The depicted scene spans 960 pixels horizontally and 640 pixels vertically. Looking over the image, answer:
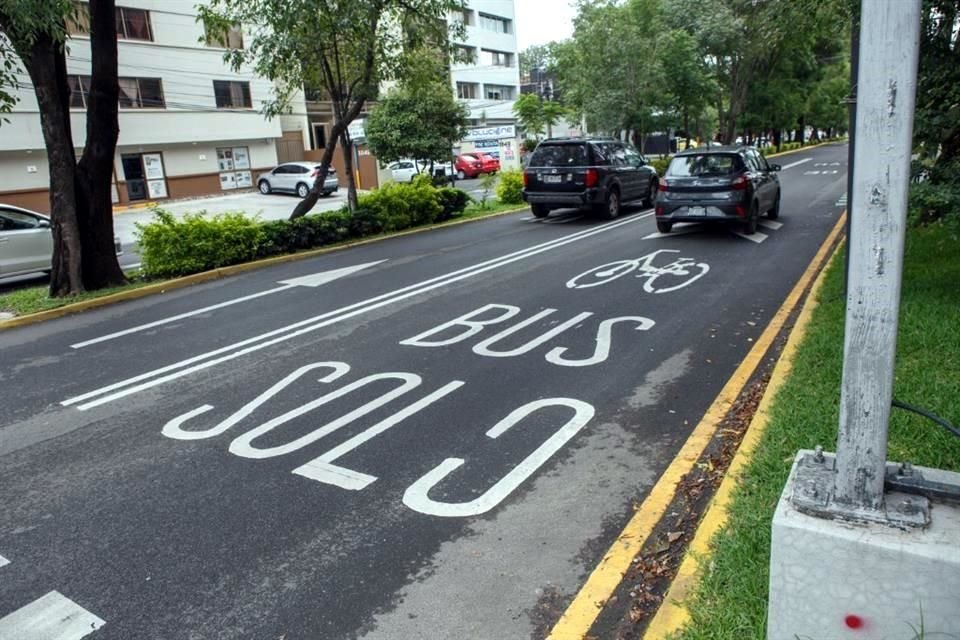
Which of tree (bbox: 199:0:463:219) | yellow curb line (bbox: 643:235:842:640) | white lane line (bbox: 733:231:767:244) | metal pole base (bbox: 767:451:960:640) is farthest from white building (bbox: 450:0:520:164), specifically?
metal pole base (bbox: 767:451:960:640)

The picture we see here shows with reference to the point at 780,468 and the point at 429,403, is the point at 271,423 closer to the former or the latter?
the point at 429,403

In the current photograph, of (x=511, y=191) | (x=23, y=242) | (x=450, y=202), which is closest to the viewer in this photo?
(x=23, y=242)

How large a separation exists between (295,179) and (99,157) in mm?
23709

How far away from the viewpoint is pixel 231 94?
3600cm

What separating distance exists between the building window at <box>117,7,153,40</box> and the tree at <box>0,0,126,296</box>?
23.8 m

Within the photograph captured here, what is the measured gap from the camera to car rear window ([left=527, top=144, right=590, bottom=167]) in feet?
55.4

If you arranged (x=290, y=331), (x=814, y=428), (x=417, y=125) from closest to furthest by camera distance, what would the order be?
1. (x=814, y=428)
2. (x=290, y=331)
3. (x=417, y=125)

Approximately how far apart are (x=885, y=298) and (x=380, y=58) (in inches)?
572

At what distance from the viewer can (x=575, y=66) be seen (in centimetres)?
3155

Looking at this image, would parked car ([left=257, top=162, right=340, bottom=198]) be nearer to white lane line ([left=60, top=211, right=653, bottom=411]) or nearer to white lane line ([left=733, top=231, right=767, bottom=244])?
white lane line ([left=60, top=211, right=653, bottom=411])

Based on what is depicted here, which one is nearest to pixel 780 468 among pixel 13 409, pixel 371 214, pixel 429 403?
pixel 429 403

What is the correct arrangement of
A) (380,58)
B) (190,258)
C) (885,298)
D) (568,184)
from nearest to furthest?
(885,298) < (190,258) < (380,58) < (568,184)

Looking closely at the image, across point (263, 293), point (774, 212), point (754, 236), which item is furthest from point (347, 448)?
point (774, 212)

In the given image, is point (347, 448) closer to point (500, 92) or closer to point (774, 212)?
point (774, 212)
